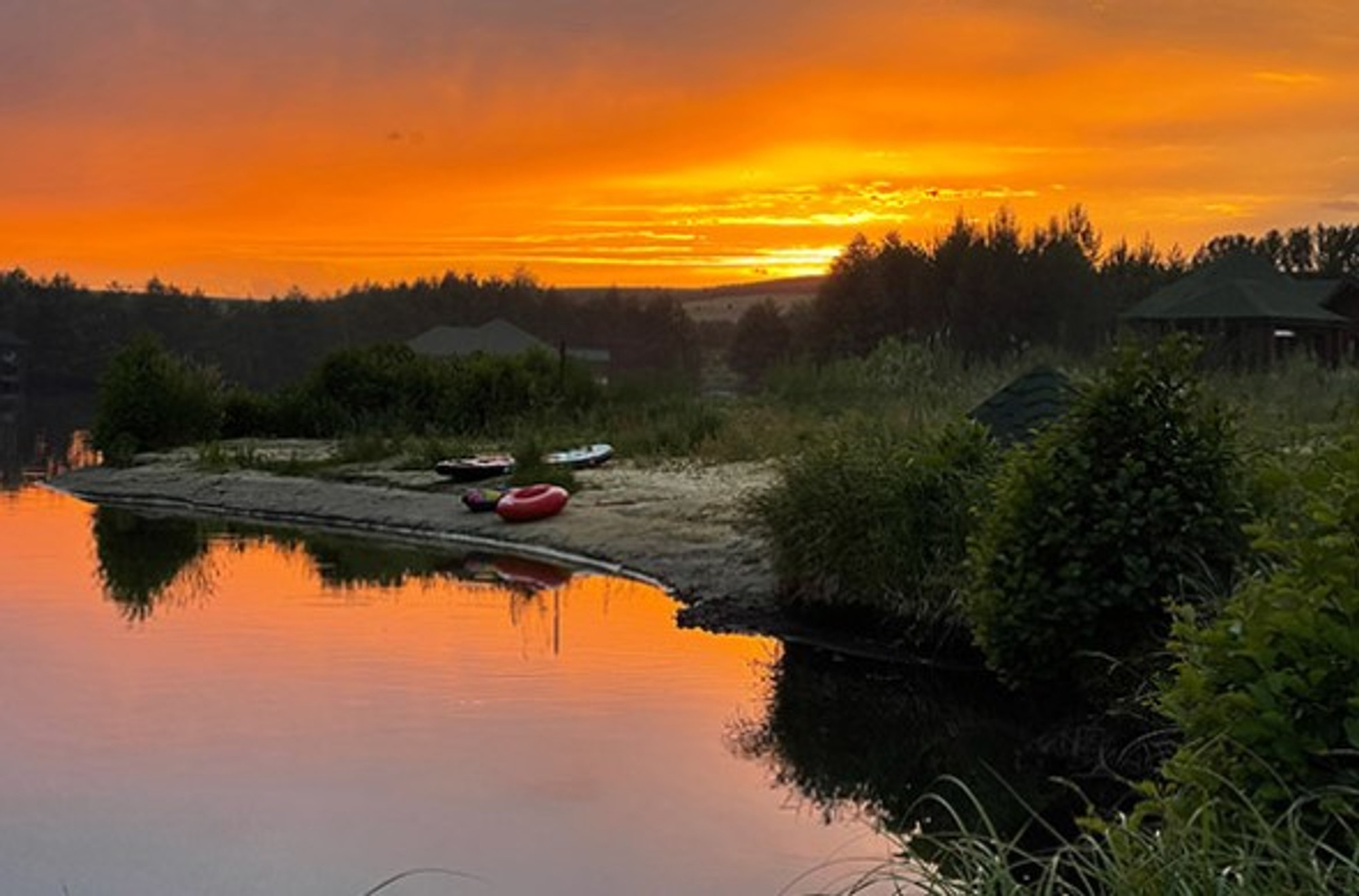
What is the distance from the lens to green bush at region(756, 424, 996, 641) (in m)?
12.2

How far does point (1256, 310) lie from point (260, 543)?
2630 cm

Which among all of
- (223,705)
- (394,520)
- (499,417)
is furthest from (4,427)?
(223,705)

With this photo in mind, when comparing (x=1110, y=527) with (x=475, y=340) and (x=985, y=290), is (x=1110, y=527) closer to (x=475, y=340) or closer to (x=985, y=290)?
(x=985, y=290)

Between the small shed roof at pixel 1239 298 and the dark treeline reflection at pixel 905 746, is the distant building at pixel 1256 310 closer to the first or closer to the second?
the small shed roof at pixel 1239 298

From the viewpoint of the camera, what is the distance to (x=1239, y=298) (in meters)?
39.7

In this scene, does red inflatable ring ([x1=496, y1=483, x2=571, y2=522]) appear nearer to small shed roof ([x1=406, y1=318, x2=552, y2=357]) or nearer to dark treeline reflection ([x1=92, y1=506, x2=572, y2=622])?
dark treeline reflection ([x1=92, y1=506, x2=572, y2=622])

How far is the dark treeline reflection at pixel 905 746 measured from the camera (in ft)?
29.2

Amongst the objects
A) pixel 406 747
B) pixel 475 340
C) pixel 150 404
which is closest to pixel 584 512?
pixel 406 747

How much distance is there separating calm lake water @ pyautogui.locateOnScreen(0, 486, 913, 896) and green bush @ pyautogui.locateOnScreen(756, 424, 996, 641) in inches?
30.8

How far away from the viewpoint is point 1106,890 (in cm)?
375

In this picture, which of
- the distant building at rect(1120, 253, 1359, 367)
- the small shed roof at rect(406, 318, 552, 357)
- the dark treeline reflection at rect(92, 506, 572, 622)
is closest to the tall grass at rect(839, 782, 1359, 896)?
the dark treeline reflection at rect(92, 506, 572, 622)

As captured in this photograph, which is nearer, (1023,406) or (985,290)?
(1023,406)

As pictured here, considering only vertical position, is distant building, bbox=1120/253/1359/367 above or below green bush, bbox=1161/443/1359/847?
above

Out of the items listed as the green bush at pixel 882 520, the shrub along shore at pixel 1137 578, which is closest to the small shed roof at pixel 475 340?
the shrub along shore at pixel 1137 578
